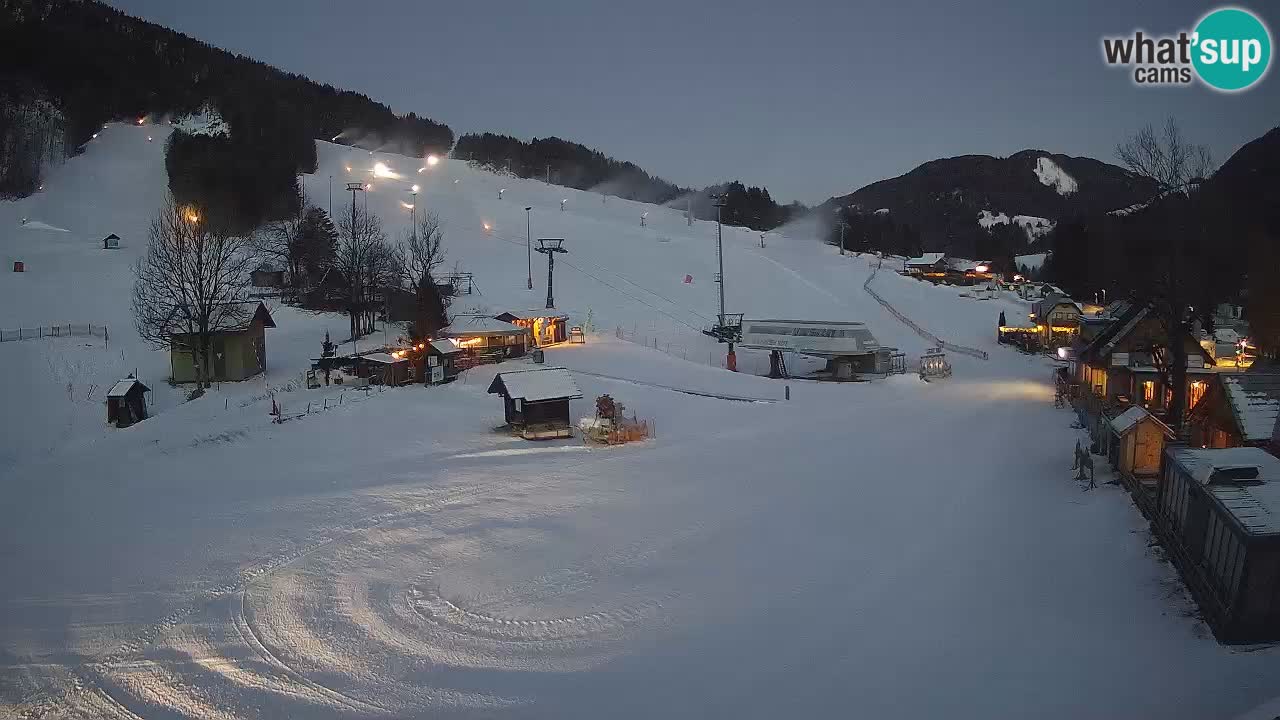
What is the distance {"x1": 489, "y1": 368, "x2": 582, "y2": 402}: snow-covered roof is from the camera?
21234 millimetres

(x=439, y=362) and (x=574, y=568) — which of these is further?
(x=439, y=362)

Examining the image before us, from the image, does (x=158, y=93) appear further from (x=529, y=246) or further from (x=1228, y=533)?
(x=1228, y=533)

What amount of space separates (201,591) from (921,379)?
97.6 ft

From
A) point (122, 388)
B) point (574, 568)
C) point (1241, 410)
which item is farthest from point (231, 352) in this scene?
point (1241, 410)

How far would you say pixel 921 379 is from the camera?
33.2 metres

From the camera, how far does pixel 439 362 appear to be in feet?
89.3

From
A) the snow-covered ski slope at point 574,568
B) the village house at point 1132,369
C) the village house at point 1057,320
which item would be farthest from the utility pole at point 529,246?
the village house at point 1132,369

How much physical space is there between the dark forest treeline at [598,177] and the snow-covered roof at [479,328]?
67756 millimetres

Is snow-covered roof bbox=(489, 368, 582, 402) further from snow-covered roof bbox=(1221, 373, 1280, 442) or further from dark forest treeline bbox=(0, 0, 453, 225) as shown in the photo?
dark forest treeline bbox=(0, 0, 453, 225)

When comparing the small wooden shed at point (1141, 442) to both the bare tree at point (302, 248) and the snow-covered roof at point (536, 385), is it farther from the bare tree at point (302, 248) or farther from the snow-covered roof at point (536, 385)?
the bare tree at point (302, 248)

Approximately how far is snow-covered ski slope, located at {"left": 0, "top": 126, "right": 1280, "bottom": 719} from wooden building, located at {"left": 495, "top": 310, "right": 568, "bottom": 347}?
28.6 ft

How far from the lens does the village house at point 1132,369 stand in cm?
2159

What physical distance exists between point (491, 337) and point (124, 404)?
44.2ft

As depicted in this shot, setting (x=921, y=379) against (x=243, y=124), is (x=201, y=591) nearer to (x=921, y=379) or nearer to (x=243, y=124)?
(x=921, y=379)
